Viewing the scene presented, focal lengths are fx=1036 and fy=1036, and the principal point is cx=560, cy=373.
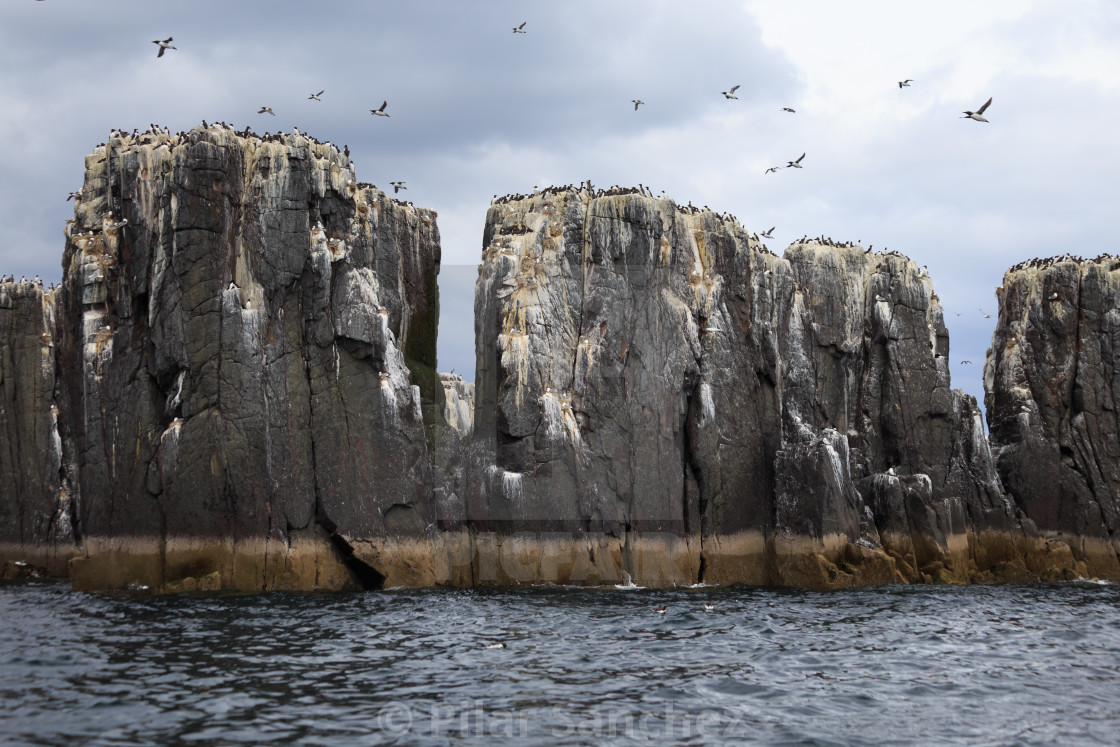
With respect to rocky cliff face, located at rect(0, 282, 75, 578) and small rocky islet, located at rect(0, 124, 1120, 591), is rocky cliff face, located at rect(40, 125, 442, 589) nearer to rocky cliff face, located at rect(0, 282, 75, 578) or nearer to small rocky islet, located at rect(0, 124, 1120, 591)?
small rocky islet, located at rect(0, 124, 1120, 591)

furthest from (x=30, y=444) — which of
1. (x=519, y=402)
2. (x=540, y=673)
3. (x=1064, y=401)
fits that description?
(x=1064, y=401)

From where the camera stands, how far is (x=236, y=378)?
34.4 metres

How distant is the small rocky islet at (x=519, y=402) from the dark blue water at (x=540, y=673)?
187 inches

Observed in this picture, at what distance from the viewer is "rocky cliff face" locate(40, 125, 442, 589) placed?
3388 cm

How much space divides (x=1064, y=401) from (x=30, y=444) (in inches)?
1937

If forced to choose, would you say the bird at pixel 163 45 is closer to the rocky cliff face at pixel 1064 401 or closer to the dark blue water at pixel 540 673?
the dark blue water at pixel 540 673

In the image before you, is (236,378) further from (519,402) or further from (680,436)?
(680,436)

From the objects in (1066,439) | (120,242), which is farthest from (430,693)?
(1066,439)

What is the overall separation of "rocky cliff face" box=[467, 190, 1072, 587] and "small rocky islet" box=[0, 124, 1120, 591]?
4.8 inches

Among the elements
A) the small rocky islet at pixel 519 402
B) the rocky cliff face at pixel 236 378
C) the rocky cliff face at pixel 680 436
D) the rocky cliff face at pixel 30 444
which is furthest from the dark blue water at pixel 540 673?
the rocky cliff face at pixel 30 444

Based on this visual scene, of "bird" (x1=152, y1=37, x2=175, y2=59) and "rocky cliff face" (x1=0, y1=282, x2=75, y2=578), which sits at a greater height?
"bird" (x1=152, y1=37, x2=175, y2=59)

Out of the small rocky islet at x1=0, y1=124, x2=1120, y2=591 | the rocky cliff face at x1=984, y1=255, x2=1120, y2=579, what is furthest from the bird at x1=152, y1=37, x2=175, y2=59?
the rocky cliff face at x1=984, y1=255, x2=1120, y2=579

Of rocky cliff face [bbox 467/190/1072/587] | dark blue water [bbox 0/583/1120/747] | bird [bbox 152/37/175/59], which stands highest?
bird [bbox 152/37/175/59]

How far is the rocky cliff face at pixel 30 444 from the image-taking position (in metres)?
46.7
